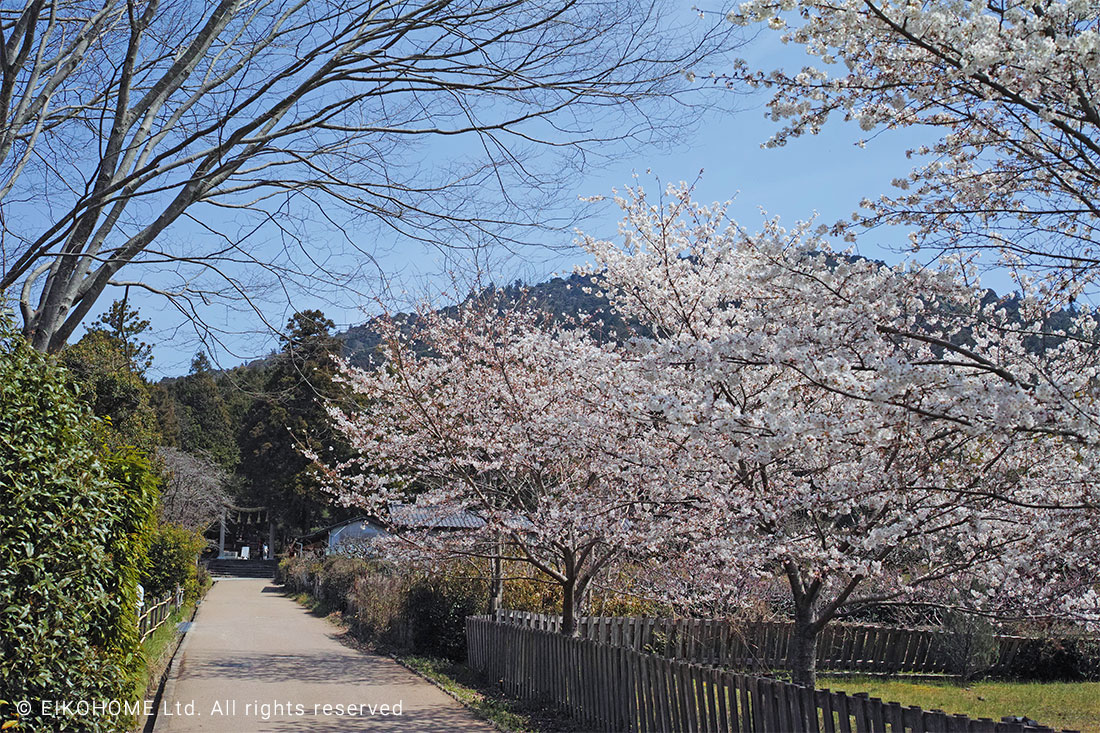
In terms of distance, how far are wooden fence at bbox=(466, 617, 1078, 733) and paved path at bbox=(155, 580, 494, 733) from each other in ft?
3.24

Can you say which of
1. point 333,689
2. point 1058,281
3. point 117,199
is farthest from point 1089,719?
point 117,199

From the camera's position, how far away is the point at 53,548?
4645 mm

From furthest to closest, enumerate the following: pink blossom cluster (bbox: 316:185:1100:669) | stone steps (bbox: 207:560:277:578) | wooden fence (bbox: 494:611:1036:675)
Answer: stone steps (bbox: 207:560:277:578), wooden fence (bbox: 494:611:1036:675), pink blossom cluster (bbox: 316:185:1100:669)

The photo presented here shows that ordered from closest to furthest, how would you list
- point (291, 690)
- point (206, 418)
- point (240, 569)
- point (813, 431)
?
point (813, 431), point (291, 690), point (240, 569), point (206, 418)

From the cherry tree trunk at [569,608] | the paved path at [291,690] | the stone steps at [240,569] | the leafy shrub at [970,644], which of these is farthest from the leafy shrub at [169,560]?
the stone steps at [240,569]

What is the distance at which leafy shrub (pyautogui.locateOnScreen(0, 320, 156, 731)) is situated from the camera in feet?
14.4

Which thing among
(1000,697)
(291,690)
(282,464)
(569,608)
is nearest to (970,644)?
(1000,697)

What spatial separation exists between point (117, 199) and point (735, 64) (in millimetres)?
4225

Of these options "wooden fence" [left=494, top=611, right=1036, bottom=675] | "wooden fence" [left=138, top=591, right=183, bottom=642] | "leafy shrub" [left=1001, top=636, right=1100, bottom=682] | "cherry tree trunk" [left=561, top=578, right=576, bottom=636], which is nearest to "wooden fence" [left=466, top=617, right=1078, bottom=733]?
"cherry tree trunk" [left=561, top=578, right=576, bottom=636]

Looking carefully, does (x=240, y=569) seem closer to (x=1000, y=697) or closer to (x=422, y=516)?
(x=422, y=516)

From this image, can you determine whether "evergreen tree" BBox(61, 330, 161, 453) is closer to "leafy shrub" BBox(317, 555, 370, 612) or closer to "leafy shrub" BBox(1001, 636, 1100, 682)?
"leafy shrub" BBox(317, 555, 370, 612)

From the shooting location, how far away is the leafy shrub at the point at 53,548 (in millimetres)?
4379

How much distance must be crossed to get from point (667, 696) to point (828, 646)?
9479 mm

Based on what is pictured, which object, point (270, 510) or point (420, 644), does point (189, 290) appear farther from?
point (270, 510)
